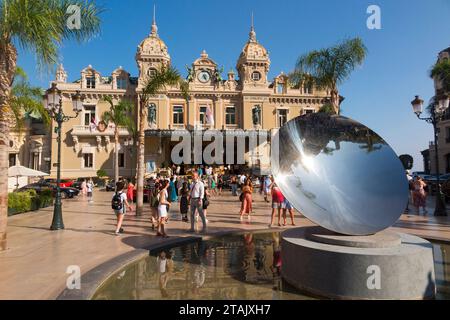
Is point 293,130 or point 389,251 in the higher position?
point 293,130

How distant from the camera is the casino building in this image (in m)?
39.4

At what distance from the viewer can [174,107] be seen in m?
41.3

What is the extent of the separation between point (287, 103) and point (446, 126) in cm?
1980

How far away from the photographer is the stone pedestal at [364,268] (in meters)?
4.07

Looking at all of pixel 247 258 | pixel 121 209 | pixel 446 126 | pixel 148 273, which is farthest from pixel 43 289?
pixel 446 126

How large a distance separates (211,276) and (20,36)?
6589 mm

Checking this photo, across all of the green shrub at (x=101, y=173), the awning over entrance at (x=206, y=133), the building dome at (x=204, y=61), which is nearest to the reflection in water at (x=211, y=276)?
the awning over entrance at (x=206, y=133)

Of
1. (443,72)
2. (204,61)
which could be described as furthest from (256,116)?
(443,72)

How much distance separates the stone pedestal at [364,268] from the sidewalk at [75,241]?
3564mm

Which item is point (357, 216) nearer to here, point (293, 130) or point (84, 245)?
point (293, 130)

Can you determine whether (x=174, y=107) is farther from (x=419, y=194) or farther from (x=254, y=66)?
(x=419, y=194)

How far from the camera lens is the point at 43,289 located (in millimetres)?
4438

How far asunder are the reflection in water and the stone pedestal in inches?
14.1

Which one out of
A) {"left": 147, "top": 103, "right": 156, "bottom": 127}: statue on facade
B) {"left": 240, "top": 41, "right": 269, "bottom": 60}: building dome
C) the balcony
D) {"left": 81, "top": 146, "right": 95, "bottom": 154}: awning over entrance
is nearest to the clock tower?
{"left": 240, "top": 41, "right": 269, "bottom": 60}: building dome
